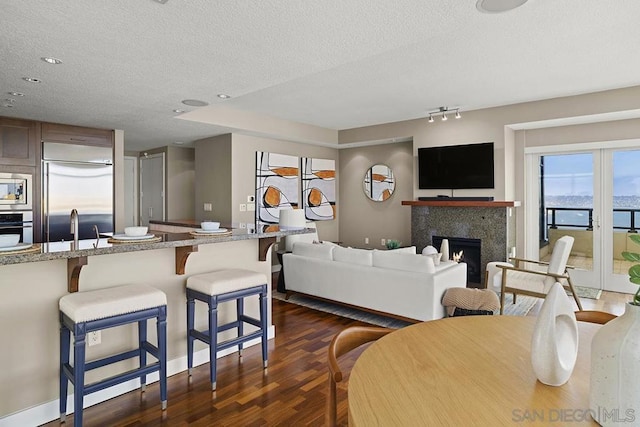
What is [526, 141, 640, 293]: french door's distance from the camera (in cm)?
493

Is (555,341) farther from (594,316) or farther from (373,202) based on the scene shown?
(373,202)

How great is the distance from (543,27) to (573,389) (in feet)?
9.02

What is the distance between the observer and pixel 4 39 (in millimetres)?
2197

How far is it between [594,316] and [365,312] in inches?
104

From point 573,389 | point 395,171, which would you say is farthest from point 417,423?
point 395,171

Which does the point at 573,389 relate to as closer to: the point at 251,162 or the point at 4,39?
the point at 4,39

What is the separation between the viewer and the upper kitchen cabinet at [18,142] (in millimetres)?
4242

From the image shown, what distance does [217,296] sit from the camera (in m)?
2.54

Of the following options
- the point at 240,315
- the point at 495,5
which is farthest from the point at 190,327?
the point at 495,5

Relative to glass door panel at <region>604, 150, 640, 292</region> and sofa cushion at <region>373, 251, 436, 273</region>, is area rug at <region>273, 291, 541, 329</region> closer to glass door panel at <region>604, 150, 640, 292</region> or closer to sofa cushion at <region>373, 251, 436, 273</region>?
sofa cushion at <region>373, 251, 436, 273</region>

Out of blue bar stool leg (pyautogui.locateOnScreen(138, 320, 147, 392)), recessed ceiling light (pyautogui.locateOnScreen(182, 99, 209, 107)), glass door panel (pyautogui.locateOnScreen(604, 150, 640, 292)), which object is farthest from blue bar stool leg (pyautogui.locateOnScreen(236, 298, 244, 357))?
glass door panel (pyautogui.locateOnScreen(604, 150, 640, 292))

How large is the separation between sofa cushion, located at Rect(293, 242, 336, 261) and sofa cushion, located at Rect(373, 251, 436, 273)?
57 centimetres

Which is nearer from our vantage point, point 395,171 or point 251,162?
point 251,162

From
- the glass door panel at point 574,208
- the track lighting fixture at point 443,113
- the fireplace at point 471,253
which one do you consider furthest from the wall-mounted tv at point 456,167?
the glass door panel at point 574,208
